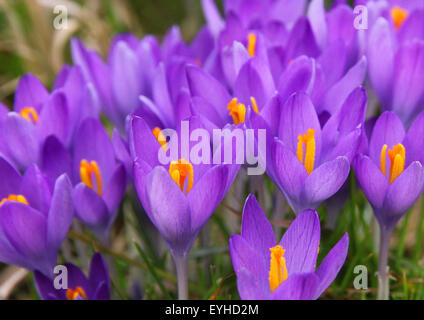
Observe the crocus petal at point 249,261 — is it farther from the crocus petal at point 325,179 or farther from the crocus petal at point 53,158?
the crocus petal at point 53,158

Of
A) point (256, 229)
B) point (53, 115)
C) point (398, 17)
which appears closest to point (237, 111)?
point (256, 229)

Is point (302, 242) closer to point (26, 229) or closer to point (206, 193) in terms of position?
point (206, 193)

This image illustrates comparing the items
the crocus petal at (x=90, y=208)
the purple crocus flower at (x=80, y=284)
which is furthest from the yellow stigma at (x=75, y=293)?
the crocus petal at (x=90, y=208)

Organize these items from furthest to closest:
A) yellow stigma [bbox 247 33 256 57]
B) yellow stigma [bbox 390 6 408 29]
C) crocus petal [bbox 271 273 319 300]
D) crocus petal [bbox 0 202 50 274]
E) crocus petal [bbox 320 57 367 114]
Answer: yellow stigma [bbox 390 6 408 29]
yellow stigma [bbox 247 33 256 57]
crocus petal [bbox 320 57 367 114]
crocus petal [bbox 0 202 50 274]
crocus petal [bbox 271 273 319 300]

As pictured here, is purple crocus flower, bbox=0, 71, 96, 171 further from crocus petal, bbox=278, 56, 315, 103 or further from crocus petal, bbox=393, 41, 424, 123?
crocus petal, bbox=393, 41, 424, 123

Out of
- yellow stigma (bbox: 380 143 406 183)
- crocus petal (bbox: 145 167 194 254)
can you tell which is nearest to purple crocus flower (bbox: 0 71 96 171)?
crocus petal (bbox: 145 167 194 254)

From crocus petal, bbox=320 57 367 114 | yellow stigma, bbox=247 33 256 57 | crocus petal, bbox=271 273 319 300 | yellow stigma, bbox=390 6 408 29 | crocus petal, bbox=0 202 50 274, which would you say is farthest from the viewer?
yellow stigma, bbox=390 6 408 29
